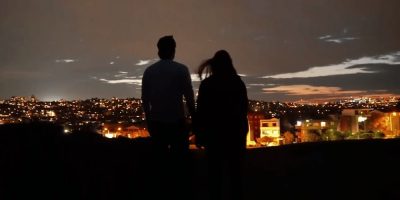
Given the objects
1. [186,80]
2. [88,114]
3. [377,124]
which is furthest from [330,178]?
[88,114]

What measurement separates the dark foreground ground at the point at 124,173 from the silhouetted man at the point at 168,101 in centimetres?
33

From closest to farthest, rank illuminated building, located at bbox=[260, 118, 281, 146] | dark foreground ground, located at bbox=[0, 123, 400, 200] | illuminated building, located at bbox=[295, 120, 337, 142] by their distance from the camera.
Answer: dark foreground ground, located at bbox=[0, 123, 400, 200] < illuminated building, located at bbox=[260, 118, 281, 146] < illuminated building, located at bbox=[295, 120, 337, 142]

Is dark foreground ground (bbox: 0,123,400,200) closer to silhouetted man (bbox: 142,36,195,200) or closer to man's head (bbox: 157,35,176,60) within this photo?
silhouetted man (bbox: 142,36,195,200)

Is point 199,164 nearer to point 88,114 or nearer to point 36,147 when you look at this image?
point 36,147

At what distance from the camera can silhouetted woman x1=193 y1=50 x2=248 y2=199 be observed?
18.2 ft

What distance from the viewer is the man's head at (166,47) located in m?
5.66

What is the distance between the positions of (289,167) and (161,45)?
531 centimetres

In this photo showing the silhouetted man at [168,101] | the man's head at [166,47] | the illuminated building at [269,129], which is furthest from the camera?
the illuminated building at [269,129]

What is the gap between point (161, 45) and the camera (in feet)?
18.6

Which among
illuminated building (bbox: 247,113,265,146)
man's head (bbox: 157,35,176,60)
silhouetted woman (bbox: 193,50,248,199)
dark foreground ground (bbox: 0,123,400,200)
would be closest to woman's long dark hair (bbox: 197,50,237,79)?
silhouetted woman (bbox: 193,50,248,199)

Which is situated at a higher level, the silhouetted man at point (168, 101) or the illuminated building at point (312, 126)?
the silhouetted man at point (168, 101)

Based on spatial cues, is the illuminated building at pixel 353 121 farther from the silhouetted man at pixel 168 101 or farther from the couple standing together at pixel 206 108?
the silhouetted man at pixel 168 101

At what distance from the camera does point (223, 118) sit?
5.56 m

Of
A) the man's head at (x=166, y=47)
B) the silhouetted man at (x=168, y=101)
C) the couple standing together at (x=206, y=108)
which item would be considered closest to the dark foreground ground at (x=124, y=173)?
the silhouetted man at (x=168, y=101)
